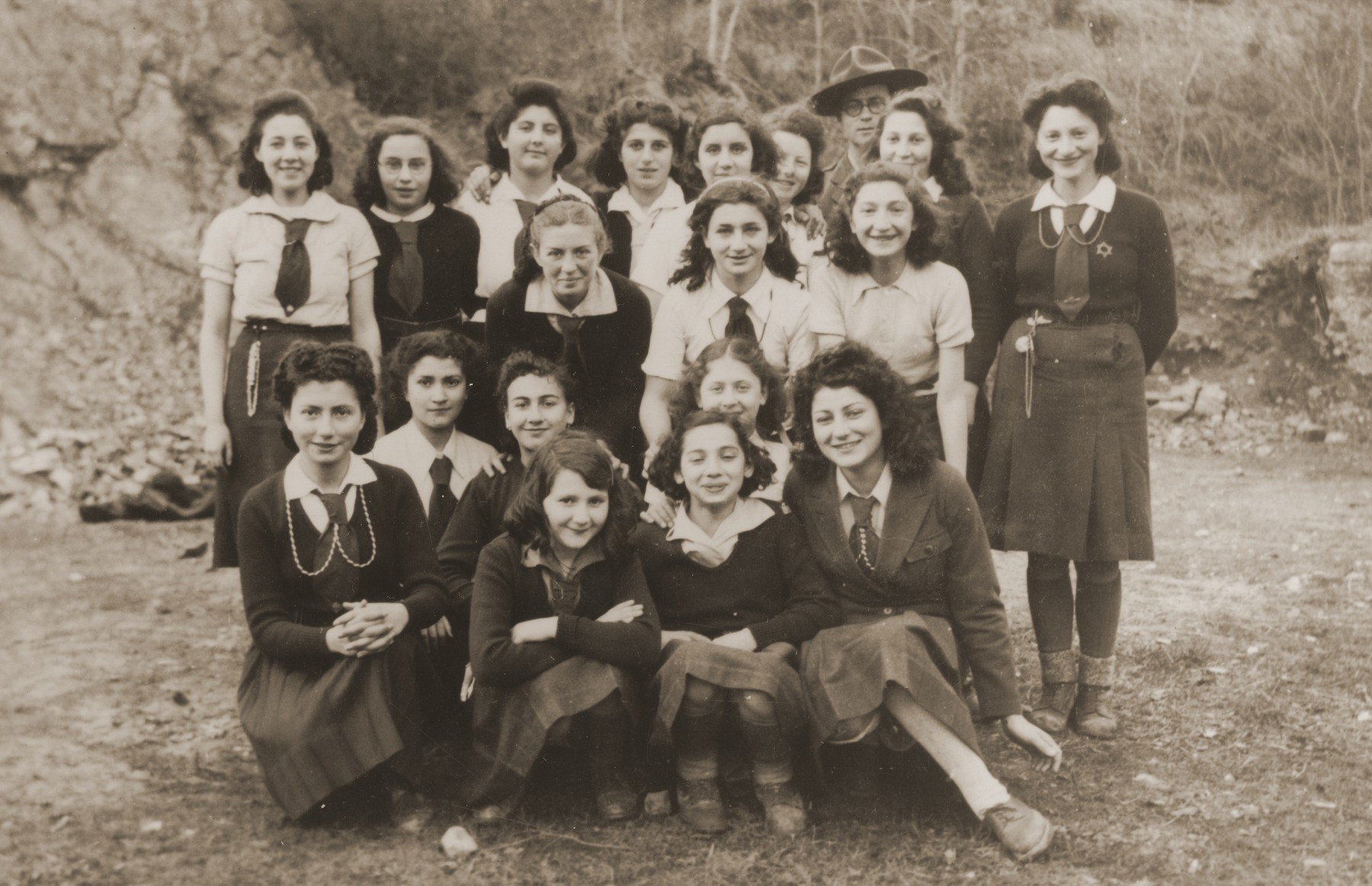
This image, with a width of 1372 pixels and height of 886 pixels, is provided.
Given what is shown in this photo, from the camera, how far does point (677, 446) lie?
3457mm

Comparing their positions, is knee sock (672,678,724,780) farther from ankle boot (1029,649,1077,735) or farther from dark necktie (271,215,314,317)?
dark necktie (271,215,314,317)

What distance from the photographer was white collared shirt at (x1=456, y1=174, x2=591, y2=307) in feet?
15.0

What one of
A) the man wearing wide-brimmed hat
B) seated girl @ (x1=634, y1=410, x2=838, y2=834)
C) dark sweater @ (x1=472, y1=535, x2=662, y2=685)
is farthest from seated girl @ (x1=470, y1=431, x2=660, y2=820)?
the man wearing wide-brimmed hat

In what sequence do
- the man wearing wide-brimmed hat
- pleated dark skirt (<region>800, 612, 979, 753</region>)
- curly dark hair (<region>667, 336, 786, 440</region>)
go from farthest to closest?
the man wearing wide-brimmed hat, curly dark hair (<region>667, 336, 786, 440</region>), pleated dark skirt (<region>800, 612, 979, 753</region>)

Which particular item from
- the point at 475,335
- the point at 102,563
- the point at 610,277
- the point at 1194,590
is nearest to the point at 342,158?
the point at 102,563

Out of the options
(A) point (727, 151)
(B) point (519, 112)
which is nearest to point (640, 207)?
(A) point (727, 151)

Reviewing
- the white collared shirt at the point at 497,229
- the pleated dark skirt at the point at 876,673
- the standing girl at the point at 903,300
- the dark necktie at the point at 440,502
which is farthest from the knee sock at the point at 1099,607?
the white collared shirt at the point at 497,229

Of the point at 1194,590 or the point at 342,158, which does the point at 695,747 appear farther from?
the point at 342,158

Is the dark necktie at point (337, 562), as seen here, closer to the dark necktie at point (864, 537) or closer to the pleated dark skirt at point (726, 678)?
the pleated dark skirt at point (726, 678)

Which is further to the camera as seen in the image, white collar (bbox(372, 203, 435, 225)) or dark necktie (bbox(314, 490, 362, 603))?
white collar (bbox(372, 203, 435, 225))

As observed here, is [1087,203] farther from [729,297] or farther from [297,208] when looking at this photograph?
[297,208]

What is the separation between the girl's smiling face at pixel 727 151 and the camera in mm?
4449

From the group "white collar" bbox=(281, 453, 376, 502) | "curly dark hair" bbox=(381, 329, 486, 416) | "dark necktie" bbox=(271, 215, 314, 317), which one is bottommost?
"white collar" bbox=(281, 453, 376, 502)

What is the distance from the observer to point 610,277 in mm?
4117
